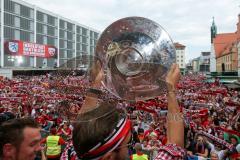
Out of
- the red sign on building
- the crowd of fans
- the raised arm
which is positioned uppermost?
the red sign on building

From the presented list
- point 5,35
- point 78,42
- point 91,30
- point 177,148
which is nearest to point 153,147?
point 177,148

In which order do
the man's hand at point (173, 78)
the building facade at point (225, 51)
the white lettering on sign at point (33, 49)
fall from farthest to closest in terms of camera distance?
the building facade at point (225, 51) < the white lettering on sign at point (33, 49) < the man's hand at point (173, 78)

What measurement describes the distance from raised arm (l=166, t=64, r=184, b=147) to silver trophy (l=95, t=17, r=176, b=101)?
0.59m

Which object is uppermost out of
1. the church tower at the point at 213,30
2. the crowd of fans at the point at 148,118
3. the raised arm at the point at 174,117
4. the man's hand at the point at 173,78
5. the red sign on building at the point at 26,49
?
the church tower at the point at 213,30

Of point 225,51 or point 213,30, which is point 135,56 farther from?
point 213,30

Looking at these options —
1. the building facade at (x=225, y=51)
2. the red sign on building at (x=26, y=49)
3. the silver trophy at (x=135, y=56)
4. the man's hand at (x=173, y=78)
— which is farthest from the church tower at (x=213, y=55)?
the man's hand at (x=173, y=78)

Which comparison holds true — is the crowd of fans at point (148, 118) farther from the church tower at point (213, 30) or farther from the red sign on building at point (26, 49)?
the church tower at point (213, 30)

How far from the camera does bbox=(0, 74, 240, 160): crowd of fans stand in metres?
3.20

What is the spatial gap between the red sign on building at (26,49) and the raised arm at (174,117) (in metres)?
56.3

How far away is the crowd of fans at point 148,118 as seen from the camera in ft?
10.5

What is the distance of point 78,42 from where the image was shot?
99875mm

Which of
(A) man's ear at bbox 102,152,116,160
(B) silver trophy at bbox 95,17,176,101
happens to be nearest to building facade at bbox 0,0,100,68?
(B) silver trophy at bbox 95,17,176,101

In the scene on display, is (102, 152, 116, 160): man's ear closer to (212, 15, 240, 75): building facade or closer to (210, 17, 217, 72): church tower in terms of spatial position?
(212, 15, 240, 75): building facade

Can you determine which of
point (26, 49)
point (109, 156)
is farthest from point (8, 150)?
point (26, 49)
